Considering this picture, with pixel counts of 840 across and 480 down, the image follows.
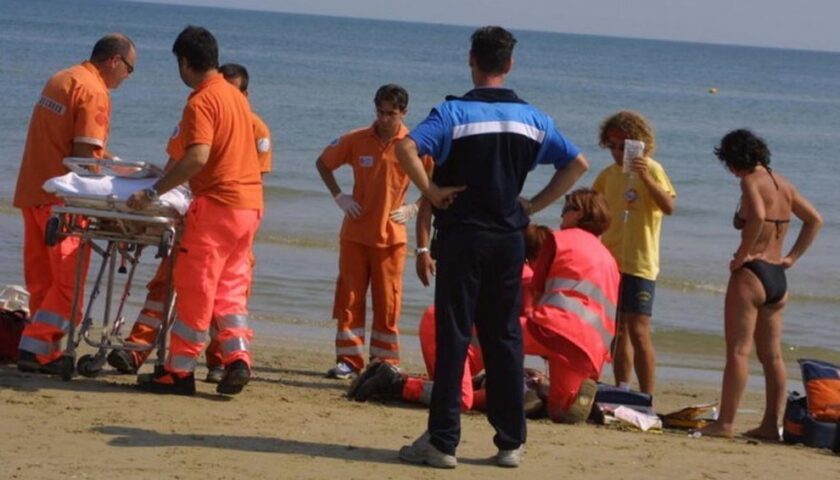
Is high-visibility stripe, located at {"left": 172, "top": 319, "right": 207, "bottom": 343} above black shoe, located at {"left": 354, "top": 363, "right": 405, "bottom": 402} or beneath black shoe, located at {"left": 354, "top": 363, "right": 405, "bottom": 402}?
above

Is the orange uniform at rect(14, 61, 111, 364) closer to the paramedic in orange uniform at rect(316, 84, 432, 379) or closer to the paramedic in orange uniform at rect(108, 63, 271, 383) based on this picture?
the paramedic in orange uniform at rect(108, 63, 271, 383)

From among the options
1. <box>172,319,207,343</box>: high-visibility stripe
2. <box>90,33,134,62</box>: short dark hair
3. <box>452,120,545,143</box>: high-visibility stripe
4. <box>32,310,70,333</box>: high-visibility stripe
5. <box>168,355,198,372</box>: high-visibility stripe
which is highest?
<box>90,33,134,62</box>: short dark hair

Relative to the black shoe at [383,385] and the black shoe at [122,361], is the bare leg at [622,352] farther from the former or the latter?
the black shoe at [122,361]

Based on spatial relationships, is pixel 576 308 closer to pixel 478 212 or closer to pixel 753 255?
pixel 753 255

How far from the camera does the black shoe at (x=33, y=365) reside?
27.4ft

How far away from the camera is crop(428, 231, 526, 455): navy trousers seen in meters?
6.54

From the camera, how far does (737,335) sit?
27.1 ft

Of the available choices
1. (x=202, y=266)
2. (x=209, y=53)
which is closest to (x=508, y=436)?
(x=202, y=266)

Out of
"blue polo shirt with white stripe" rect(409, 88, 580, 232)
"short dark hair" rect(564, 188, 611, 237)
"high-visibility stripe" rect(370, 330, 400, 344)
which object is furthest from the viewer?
"high-visibility stripe" rect(370, 330, 400, 344)

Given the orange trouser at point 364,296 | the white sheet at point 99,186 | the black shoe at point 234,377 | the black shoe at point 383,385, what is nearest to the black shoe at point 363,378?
the black shoe at point 383,385

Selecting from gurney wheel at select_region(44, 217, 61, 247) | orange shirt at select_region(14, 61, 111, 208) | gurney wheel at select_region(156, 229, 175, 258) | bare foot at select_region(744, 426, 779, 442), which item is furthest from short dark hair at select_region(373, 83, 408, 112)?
bare foot at select_region(744, 426, 779, 442)

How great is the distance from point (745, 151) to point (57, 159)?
12.1 ft

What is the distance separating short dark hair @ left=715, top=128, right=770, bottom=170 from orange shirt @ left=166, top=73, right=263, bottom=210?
8.34ft

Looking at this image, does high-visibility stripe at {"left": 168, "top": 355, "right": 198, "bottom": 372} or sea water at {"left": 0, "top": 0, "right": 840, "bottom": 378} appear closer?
high-visibility stripe at {"left": 168, "top": 355, "right": 198, "bottom": 372}
